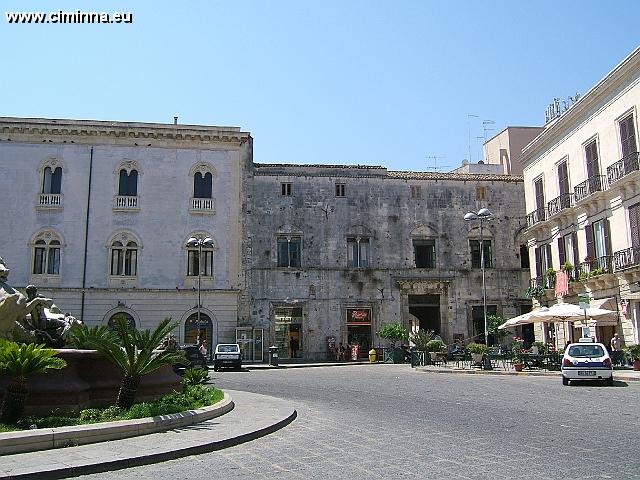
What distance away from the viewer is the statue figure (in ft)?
37.1

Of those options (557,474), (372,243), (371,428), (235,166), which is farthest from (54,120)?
(557,474)

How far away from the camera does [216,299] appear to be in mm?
39188

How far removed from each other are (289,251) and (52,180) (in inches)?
598

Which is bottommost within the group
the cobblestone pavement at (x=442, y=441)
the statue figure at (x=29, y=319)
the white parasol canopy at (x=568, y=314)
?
the cobblestone pavement at (x=442, y=441)

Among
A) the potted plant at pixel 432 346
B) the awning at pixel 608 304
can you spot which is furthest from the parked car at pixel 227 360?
the awning at pixel 608 304

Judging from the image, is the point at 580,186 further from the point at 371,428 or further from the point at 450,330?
the point at 371,428

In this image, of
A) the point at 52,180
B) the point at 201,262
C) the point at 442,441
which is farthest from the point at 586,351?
the point at 52,180

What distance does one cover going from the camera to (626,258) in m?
28.4

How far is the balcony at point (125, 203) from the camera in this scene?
39.5m

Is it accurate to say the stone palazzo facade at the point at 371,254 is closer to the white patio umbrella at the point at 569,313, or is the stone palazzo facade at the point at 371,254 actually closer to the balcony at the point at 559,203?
the balcony at the point at 559,203

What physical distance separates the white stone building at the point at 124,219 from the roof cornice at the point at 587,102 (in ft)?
59.3

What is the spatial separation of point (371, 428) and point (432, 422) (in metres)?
1.31

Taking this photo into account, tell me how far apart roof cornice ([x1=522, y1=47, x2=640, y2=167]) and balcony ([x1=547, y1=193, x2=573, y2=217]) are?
3690 mm

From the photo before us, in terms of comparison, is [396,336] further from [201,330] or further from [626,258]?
[626,258]
